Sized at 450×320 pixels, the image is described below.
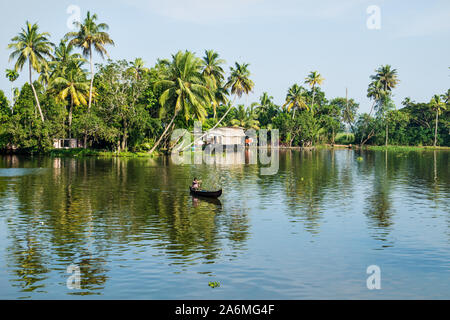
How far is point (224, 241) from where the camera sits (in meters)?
20.5

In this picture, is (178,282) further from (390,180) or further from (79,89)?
(79,89)

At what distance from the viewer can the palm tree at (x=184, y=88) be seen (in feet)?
236

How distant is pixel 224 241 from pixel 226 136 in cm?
9179

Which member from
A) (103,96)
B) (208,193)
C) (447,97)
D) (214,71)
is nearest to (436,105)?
(447,97)

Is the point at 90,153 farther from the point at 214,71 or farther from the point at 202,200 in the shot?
the point at 202,200

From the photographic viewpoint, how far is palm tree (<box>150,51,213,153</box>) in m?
72.1

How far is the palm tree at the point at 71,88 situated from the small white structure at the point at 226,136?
111 ft

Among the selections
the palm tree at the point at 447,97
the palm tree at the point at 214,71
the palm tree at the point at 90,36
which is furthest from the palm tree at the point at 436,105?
the palm tree at the point at 90,36

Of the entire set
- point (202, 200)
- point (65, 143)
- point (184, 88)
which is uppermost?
point (184, 88)

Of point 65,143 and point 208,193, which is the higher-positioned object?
point 65,143

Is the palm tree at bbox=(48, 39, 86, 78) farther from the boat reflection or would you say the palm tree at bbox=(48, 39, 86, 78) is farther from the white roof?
the boat reflection

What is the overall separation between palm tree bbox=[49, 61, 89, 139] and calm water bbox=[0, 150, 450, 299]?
40.0 m

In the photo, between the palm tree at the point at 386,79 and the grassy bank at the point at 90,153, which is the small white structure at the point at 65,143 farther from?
the palm tree at the point at 386,79
